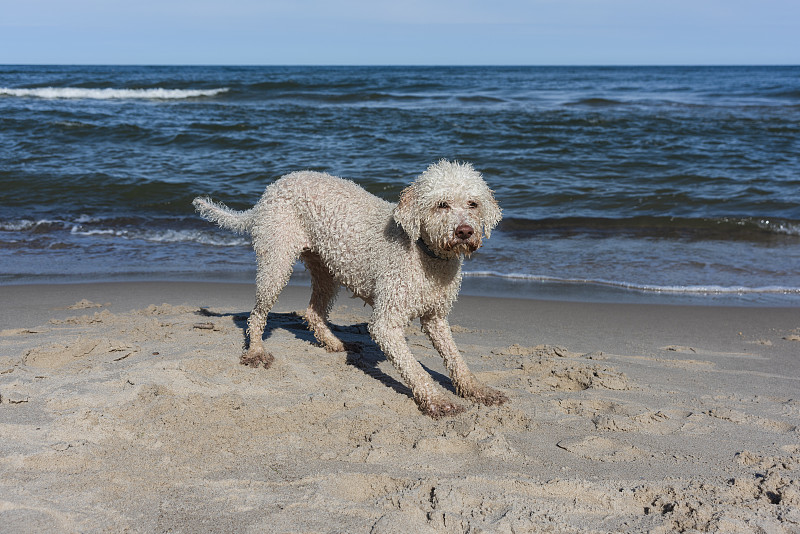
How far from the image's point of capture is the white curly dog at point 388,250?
12.3 ft

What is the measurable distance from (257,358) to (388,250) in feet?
4.27

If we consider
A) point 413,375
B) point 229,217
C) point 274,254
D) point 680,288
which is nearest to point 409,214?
point 413,375

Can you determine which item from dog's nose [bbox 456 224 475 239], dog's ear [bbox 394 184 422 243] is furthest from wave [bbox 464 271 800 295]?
dog's nose [bbox 456 224 475 239]

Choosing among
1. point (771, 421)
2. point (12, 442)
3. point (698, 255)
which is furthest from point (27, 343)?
point (698, 255)

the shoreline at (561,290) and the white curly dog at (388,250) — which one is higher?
the white curly dog at (388,250)

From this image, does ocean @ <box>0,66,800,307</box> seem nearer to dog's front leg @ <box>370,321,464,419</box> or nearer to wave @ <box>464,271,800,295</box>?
wave @ <box>464,271,800,295</box>

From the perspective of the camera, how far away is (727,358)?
16.7 feet

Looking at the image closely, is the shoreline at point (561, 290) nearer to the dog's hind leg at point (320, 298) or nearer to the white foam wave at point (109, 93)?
the dog's hind leg at point (320, 298)

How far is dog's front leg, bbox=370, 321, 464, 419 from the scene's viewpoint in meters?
3.89

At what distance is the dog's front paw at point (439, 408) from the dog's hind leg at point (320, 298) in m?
1.39

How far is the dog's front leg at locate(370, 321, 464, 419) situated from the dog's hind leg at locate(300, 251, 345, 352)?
3.70 feet

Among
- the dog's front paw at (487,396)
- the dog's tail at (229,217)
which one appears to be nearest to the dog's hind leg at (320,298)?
the dog's tail at (229,217)

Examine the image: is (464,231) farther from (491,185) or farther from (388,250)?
(491,185)

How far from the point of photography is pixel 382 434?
3.57 meters
